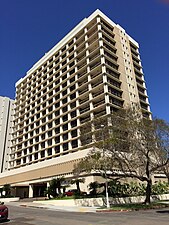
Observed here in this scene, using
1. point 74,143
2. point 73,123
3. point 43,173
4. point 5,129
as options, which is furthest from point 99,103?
point 5,129

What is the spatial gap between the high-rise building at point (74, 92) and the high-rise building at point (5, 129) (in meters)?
17.2

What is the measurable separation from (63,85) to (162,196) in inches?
1911

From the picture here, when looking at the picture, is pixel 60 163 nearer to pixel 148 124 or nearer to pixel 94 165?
pixel 94 165

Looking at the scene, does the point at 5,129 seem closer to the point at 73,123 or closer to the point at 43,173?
the point at 73,123

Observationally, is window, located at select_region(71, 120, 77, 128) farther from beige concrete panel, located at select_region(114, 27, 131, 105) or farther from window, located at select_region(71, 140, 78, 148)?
beige concrete panel, located at select_region(114, 27, 131, 105)

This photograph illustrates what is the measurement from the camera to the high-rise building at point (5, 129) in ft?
347

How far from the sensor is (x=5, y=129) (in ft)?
366

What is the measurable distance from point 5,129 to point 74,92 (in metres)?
56.8

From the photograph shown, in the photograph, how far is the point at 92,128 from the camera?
1308 inches

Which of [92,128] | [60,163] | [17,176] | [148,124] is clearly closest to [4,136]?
[17,176]

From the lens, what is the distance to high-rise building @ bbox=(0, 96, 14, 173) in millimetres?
105644

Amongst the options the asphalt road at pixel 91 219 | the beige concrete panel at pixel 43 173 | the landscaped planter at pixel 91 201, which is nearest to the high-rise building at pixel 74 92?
the beige concrete panel at pixel 43 173

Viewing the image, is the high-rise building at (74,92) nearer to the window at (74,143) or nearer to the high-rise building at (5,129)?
the window at (74,143)

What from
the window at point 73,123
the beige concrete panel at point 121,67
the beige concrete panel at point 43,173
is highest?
the beige concrete panel at point 121,67
